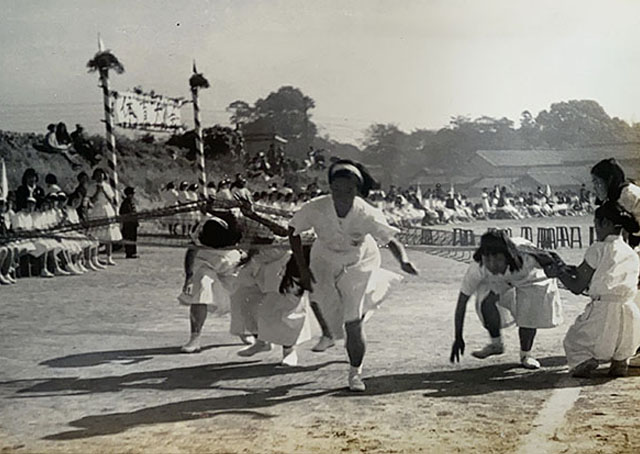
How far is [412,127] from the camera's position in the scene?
3650mm

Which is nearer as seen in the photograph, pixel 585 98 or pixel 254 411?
pixel 254 411

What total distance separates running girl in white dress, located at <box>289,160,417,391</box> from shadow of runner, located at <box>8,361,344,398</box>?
185 millimetres

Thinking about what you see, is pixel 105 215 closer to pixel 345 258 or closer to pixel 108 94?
pixel 108 94

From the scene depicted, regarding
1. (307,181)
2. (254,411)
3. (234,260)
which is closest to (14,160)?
(234,260)

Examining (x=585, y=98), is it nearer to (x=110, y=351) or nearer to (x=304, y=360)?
(x=304, y=360)

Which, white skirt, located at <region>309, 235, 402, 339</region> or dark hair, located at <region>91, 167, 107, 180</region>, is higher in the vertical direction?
dark hair, located at <region>91, 167, 107, 180</region>

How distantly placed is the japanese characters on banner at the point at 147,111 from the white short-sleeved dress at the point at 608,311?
6.37 ft

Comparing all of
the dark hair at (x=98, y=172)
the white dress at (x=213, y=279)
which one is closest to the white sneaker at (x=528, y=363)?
the white dress at (x=213, y=279)

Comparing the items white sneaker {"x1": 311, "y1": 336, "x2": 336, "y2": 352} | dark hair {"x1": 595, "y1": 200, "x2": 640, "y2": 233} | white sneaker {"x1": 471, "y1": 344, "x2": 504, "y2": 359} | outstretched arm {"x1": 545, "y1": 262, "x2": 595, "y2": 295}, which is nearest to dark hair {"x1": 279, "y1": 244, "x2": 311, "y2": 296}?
white sneaker {"x1": 311, "y1": 336, "x2": 336, "y2": 352}

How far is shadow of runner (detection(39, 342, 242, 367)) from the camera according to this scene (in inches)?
139

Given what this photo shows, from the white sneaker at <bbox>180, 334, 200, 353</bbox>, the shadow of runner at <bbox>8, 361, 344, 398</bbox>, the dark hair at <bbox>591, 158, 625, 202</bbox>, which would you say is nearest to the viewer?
the shadow of runner at <bbox>8, 361, 344, 398</bbox>

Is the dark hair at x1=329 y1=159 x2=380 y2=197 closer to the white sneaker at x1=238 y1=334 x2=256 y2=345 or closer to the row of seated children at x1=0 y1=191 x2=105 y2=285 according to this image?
the white sneaker at x1=238 y1=334 x2=256 y2=345

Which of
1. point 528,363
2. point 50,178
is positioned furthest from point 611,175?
point 50,178

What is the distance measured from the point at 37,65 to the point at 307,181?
1252 mm
